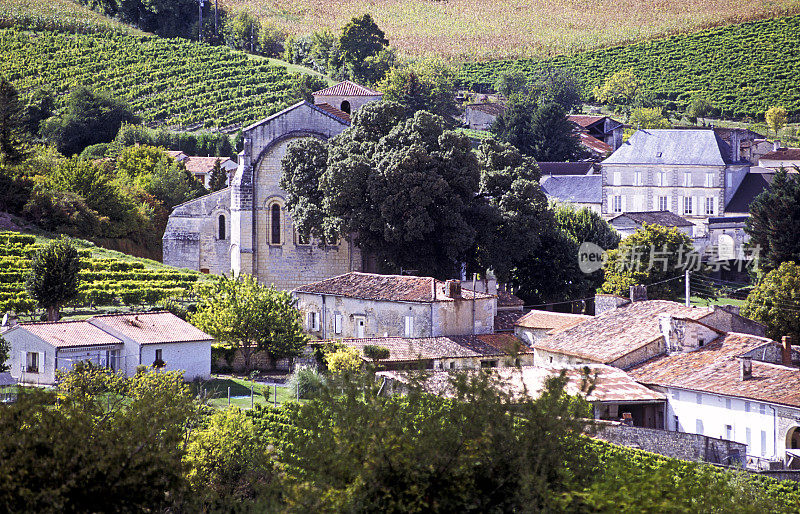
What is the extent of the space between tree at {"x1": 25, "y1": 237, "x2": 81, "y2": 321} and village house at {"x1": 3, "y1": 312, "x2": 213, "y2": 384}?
3.29 metres

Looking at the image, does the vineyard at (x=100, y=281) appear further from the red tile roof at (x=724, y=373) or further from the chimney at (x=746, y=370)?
the chimney at (x=746, y=370)

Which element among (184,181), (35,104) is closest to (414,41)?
(35,104)

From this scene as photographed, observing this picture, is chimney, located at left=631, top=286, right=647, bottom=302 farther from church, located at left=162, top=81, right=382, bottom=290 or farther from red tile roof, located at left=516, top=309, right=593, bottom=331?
church, located at left=162, top=81, right=382, bottom=290

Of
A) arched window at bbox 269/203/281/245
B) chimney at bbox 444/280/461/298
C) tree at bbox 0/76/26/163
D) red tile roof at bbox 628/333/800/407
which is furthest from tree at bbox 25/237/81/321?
red tile roof at bbox 628/333/800/407

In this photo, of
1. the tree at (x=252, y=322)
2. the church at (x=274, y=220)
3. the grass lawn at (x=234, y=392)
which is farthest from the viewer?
the church at (x=274, y=220)

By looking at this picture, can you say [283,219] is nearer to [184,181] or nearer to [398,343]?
[398,343]

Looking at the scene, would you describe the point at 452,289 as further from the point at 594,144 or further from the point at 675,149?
the point at 594,144

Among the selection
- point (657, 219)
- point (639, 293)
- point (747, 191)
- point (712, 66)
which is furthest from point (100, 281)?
point (712, 66)

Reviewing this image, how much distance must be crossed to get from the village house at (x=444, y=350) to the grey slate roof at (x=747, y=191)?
40.5 meters

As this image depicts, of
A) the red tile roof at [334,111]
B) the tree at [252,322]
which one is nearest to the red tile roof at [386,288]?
the tree at [252,322]

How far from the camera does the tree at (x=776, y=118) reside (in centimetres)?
10838

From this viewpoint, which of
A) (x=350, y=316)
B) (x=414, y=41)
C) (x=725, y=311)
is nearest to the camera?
(x=725, y=311)

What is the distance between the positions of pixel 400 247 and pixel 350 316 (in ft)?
16.7

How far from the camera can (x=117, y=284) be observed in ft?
157
